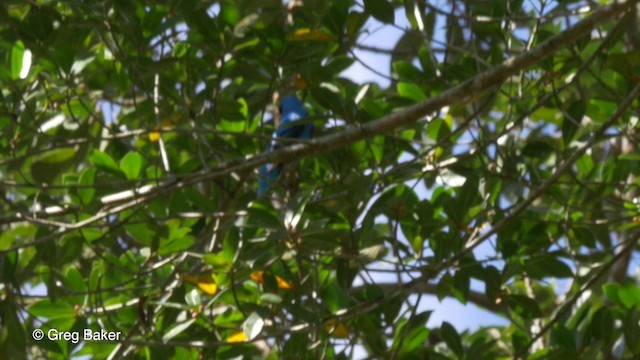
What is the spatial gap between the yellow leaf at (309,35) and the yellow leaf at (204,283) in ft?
2.51

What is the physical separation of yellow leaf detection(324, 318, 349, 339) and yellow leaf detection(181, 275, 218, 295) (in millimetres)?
322

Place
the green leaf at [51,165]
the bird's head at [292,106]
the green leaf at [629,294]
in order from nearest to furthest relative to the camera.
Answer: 1. the green leaf at [629,294]
2. the green leaf at [51,165]
3. the bird's head at [292,106]

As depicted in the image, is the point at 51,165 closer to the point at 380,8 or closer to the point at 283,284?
the point at 283,284

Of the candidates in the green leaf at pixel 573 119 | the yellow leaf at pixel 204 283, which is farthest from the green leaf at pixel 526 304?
the yellow leaf at pixel 204 283

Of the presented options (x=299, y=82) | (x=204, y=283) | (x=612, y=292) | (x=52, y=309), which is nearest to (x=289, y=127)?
(x=299, y=82)

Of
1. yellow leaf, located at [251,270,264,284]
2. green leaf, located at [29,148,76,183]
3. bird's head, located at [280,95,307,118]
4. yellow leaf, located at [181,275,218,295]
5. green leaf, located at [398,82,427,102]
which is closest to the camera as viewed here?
yellow leaf, located at [181,275,218,295]

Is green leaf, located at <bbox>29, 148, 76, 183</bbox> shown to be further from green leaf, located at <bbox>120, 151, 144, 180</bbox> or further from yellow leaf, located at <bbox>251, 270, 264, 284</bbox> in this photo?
yellow leaf, located at <bbox>251, 270, 264, 284</bbox>

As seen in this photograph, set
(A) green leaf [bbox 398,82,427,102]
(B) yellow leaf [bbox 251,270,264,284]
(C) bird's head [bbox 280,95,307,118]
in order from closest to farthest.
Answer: (B) yellow leaf [bbox 251,270,264,284], (A) green leaf [bbox 398,82,427,102], (C) bird's head [bbox 280,95,307,118]

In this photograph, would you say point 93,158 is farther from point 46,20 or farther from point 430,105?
point 430,105

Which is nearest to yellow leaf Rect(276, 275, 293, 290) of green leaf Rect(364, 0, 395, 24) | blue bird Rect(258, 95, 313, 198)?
blue bird Rect(258, 95, 313, 198)

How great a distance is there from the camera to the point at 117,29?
3369 mm

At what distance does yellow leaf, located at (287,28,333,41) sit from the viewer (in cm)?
351

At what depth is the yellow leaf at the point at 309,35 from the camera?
351 centimetres

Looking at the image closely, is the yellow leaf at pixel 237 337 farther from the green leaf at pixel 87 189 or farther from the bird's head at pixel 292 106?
the bird's head at pixel 292 106
